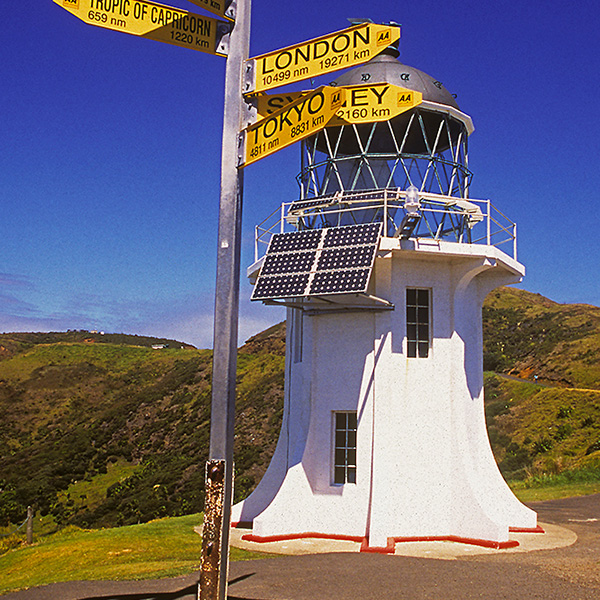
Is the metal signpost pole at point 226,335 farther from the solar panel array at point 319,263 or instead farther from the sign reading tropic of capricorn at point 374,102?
the solar panel array at point 319,263

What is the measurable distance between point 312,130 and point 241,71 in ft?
4.52

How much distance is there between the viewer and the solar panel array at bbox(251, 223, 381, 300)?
13.1 metres

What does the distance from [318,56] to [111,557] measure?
10.1 m

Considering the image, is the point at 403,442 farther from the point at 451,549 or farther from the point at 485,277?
the point at 485,277

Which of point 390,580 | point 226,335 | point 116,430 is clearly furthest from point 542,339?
point 226,335

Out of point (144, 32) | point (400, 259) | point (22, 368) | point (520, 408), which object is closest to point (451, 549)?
point (400, 259)

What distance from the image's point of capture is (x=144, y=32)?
7.74 metres

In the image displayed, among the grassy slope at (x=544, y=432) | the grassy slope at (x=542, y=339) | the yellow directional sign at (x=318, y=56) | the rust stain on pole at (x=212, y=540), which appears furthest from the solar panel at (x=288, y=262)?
the grassy slope at (x=542, y=339)

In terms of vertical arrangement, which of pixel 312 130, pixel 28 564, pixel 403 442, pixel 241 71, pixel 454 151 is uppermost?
pixel 454 151

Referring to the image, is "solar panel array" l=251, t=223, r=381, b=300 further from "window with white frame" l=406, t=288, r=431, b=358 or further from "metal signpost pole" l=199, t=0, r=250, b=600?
"metal signpost pole" l=199, t=0, r=250, b=600

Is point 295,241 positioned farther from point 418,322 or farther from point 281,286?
point 418,322

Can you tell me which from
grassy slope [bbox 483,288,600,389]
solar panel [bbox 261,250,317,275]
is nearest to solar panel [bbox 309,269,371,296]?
solar panel [bbox 261,250,317,275]

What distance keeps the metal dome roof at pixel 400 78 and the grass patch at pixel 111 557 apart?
9940 mm

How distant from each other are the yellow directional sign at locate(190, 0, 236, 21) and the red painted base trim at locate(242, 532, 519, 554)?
9.47m
